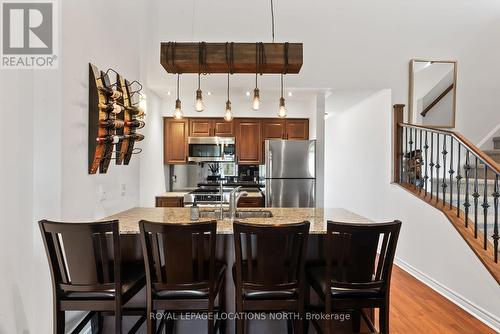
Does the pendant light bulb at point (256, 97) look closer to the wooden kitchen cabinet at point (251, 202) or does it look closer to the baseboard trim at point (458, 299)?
the wooden kitchen cabinet at point (251, 202)

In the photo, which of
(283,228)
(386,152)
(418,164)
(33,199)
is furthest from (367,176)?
(33,199)

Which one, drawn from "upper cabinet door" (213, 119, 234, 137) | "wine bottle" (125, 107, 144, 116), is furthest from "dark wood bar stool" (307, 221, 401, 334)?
"upper cabinet door" (213, 119, 234, 137)

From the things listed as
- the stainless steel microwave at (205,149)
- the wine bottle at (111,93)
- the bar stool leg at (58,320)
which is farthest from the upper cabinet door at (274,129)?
the bar stool leg at (58,320)

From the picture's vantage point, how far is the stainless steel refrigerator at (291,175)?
13.6 ft

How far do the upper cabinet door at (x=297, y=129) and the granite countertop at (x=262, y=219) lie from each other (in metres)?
2.32

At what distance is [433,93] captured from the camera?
401 cm

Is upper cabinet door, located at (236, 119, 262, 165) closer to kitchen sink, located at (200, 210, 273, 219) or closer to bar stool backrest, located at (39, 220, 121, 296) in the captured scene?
kitchen sink, located at (200, 210, 273, 219)

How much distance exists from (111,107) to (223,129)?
8.63 feet

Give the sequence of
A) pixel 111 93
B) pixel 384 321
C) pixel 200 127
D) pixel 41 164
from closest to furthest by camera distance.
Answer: pixel 384 321 → pixel 41 164 → pixel 111 93 → pixel 200 127

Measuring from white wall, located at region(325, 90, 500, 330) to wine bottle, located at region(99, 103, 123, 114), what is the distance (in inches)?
131

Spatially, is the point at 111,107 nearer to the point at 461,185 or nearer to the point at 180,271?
the point at 180,271

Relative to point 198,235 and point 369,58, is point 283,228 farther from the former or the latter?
point 369,58

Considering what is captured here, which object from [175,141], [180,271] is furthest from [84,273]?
[175,141]

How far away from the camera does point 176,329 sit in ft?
7.08
